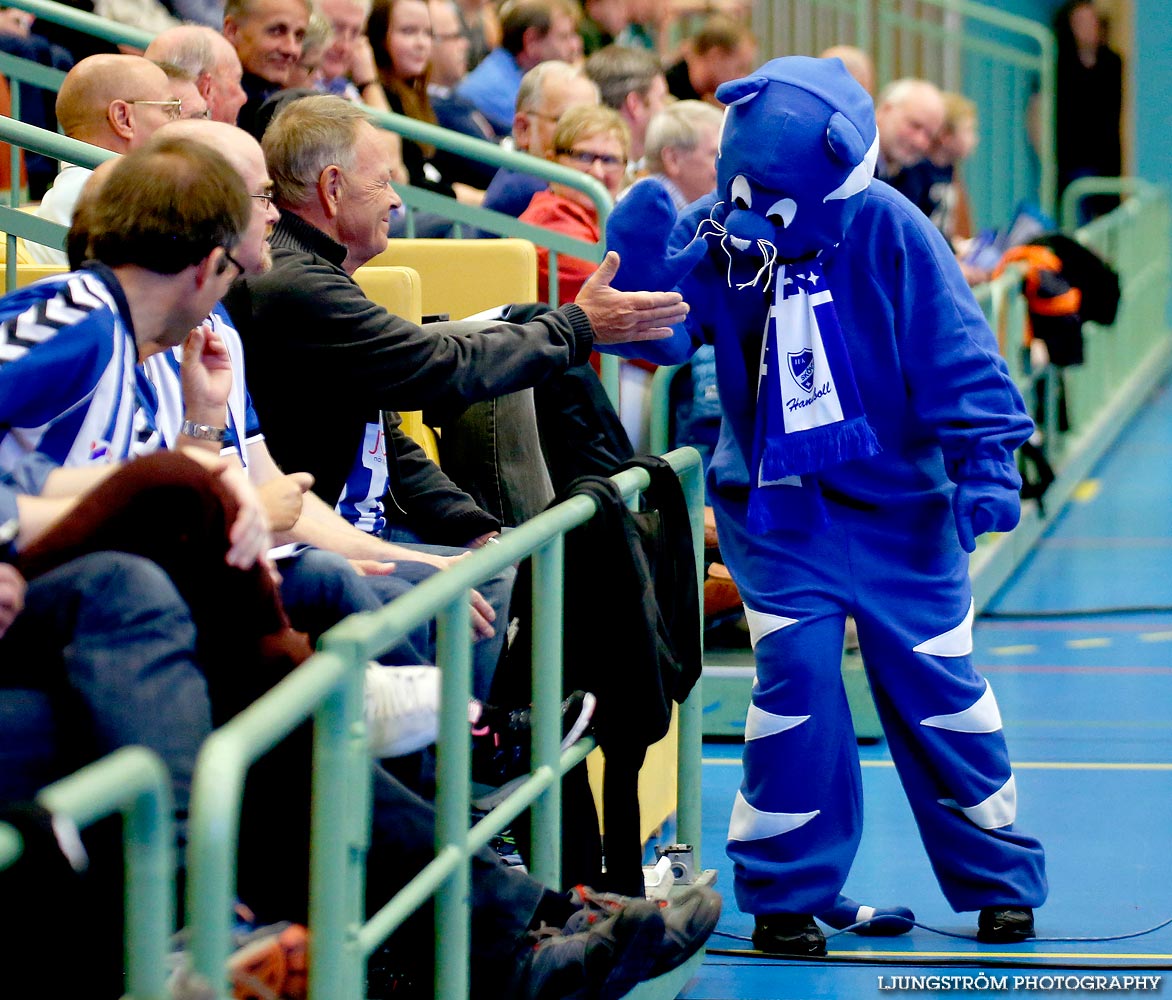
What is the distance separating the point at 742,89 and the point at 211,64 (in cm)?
178

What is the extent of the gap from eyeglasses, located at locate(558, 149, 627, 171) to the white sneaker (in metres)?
3.36

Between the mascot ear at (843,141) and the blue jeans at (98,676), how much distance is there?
1616mm

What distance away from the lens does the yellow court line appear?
4.87 meters

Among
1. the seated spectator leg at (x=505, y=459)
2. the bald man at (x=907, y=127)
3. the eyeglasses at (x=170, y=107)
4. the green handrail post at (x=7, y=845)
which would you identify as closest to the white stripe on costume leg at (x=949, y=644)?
the seated spectator leg at (x=505, y=459)

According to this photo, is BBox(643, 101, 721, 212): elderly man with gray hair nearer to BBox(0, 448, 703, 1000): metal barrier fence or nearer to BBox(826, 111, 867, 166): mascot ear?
→ BBox(826, 111, 867, 166): mascot ear

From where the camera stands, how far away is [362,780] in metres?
2.00

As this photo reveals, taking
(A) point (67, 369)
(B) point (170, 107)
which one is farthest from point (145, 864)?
(B) point (170, 107)

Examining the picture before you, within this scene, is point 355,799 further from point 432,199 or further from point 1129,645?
point 1129,645

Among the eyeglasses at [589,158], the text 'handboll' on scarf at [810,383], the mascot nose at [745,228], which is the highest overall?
the mascot nose at [745,228]

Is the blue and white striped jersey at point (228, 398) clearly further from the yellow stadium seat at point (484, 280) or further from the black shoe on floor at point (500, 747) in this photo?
the yellow stadium seat at point (484, 280)

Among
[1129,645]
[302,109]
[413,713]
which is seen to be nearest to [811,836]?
[413,713]

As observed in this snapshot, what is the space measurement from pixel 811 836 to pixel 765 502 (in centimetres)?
60

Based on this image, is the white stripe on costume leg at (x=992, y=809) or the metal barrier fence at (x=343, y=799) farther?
the white stripe on costume leg at (x=992, y=809)

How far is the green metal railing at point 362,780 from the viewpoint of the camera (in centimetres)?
159
